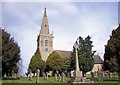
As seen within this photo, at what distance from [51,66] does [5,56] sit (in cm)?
3612

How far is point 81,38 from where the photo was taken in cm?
7825

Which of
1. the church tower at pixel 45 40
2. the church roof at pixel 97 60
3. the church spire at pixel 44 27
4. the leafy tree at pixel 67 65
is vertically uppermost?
the church spire at pixel 44 27

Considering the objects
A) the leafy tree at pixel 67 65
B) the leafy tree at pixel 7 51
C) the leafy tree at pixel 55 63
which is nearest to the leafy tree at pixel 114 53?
the leafy tree at pixel 7 51

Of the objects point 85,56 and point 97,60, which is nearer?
point 85,56

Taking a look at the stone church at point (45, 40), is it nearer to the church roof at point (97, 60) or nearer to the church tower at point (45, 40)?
the church tower at point (45, 40)

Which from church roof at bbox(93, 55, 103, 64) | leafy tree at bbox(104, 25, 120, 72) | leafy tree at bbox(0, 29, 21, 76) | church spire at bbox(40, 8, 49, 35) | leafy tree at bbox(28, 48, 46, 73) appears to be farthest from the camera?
church roof at bbox(93, 55, 103, 64)

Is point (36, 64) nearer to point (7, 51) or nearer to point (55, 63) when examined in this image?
point (55, 63)

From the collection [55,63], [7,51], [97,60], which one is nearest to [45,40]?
[55,63]

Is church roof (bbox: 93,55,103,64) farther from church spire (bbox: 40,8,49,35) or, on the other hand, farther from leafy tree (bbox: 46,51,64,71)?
leafy tree (bbox: 46,51,64,71)

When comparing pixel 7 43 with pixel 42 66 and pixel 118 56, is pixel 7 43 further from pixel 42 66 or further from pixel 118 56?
pixel 42 66

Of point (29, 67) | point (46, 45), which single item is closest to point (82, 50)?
point (29, 67)

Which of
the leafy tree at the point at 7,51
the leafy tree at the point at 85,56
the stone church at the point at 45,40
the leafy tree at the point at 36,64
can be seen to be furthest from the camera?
the stone church at the point at 45,40

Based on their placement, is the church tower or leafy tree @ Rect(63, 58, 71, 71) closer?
leafy tree @ Rect(63, 58, 71, 71)

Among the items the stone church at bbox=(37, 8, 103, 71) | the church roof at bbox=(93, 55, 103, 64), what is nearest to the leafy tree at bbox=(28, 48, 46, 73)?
the stone church at bbox=(37, 8, 103, 71)
